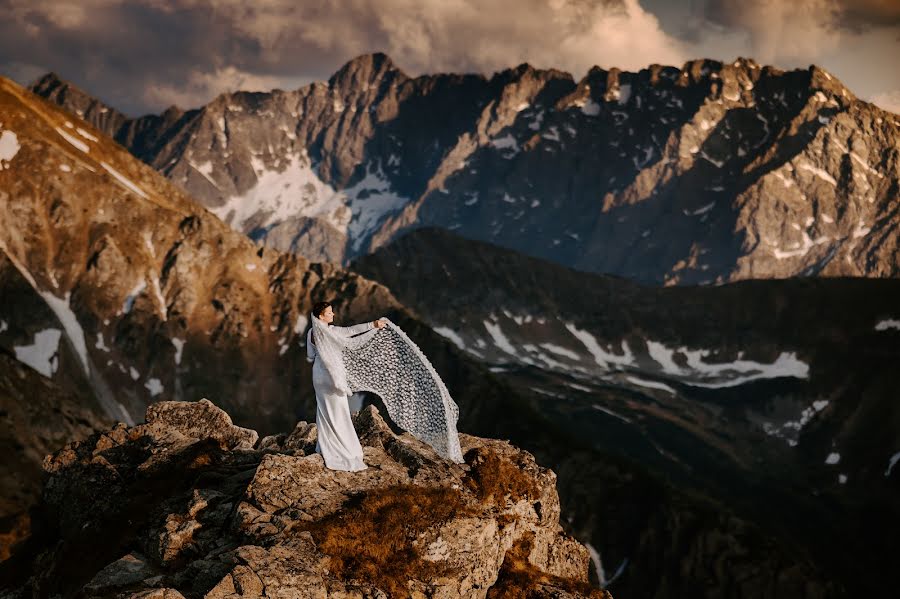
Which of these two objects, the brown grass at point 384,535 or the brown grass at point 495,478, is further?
the brown grass at point 495,478

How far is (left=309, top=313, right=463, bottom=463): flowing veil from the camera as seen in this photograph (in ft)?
86.4

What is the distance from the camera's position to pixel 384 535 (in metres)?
21.9

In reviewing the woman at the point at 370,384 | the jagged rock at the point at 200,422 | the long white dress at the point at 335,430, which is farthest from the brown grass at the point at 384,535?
the jagged rock at the point at 200,422

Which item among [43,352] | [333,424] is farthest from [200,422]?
[43,352]

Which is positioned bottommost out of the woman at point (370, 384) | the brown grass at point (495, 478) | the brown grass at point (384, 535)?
the brown grass at point (384, 535)

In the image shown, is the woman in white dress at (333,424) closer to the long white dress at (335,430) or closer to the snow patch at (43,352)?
the long white dress at (335,430)

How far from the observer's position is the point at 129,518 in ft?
88.2

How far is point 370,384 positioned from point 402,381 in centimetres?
112

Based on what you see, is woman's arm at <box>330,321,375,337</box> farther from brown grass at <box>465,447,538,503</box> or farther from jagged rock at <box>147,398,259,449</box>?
jagged rock at <box>147,398,259,449</box>

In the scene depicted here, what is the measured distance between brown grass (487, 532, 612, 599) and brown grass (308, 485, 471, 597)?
8.62 feet

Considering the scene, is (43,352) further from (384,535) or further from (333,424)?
(384,535)

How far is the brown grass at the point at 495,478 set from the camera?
2595 centimetres

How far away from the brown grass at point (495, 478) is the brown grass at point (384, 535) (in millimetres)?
2133

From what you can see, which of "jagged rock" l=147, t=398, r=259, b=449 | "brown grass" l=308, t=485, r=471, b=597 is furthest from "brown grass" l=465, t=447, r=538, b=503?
"jagged rock" l=147, t=398, r=259, b=449
